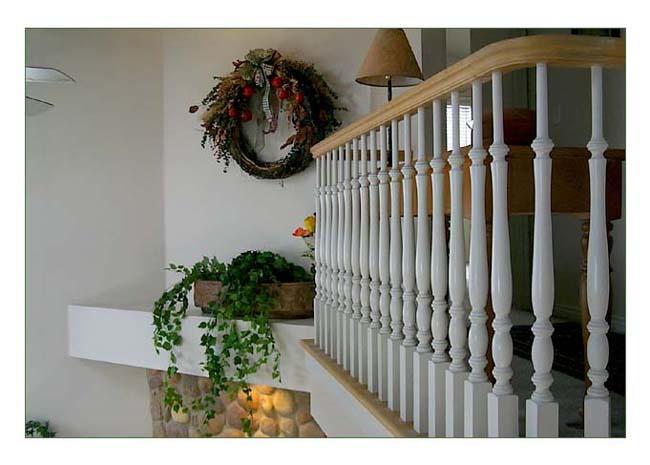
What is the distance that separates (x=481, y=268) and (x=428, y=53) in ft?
7.84

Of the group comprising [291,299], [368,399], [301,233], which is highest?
[301,233]

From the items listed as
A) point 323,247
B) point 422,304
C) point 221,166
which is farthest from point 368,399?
point 221,166

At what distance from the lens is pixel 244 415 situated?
357cm

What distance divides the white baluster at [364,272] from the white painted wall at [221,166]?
177 centimetres

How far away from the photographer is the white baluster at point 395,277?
64.6 inches

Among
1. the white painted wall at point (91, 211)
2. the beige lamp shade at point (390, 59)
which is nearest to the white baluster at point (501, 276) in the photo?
the beige lamp shade at point (390, 59)

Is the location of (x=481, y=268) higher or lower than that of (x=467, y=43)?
lower

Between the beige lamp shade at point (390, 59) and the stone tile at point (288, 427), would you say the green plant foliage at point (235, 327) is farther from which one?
the beige lamp shade at point (390, 59)

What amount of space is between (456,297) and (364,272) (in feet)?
1.93

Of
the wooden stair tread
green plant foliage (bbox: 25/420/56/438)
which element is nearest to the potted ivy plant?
the wooden stair tread

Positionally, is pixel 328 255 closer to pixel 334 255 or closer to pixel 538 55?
pixel 334 255

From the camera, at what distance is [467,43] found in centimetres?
383
